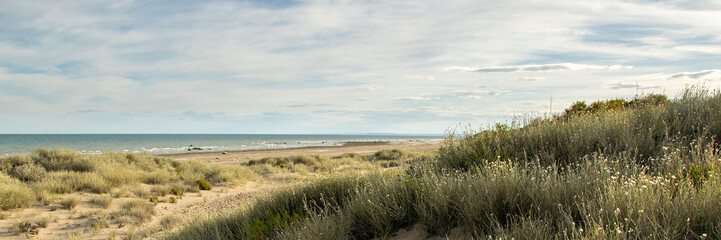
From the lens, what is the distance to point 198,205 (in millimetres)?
11469

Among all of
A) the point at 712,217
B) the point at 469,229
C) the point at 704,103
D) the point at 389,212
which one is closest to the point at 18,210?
the point at 389,212

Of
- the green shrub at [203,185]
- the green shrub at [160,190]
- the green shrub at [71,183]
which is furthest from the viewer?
the green shrub at [203,185]

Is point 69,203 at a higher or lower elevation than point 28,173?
lower

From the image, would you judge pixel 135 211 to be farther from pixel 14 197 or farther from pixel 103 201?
pixel 14 197

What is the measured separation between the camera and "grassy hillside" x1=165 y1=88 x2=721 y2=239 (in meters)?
2.99

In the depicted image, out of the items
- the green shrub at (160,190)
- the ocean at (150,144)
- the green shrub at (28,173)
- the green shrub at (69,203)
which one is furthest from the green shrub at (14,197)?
the ocean at (150,144)

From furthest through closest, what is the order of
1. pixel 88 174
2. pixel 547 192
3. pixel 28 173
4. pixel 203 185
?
pixel 203 185, pixel 88 174, pixel 28 173, pixel 547 192

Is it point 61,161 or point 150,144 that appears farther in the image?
point 150,144

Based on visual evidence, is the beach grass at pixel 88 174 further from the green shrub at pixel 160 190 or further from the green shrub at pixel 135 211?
the green shrub at pixel 135 211

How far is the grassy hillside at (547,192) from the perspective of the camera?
2986mm

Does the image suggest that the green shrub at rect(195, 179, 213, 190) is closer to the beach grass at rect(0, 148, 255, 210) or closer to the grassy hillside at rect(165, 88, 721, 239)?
the beach grass at rect(0, 148, 255, 210)

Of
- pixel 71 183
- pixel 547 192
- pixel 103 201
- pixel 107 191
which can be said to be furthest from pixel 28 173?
pixel 547 192

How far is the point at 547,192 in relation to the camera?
3.59m

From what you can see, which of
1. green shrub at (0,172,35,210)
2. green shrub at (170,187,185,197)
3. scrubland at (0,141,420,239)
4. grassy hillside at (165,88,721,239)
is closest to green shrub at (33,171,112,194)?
scrubland at (0,141,420,239)
